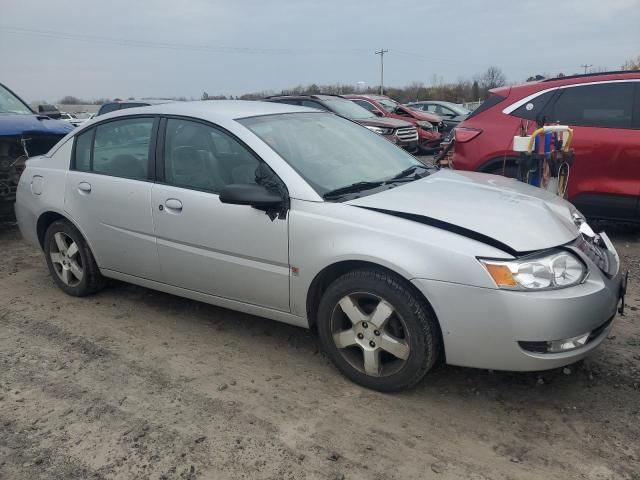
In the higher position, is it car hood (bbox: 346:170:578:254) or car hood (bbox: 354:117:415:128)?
car hood (bbox: 354:117:415:128)

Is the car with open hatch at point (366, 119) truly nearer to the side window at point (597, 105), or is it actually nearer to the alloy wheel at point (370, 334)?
the side window at point (597, 105)

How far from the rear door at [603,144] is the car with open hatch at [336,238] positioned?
2137mm

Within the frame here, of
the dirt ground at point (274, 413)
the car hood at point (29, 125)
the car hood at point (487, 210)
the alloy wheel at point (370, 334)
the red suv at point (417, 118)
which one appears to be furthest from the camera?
the red suv at point (417, 118)

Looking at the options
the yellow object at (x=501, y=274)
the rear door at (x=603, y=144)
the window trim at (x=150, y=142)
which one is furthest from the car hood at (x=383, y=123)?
the yellow object at (x=501, y=274)

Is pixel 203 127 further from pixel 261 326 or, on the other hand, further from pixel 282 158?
pixel 261 326

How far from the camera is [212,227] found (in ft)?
11.8

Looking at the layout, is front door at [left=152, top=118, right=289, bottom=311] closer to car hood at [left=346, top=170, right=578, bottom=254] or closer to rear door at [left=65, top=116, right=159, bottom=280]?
rear door at [left=65, top=116, right=159, bottom=280]

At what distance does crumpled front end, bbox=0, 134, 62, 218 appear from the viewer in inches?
252

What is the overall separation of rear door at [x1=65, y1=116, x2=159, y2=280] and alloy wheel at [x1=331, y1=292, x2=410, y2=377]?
157cm

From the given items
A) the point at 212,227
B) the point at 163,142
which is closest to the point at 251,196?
the point at 212,227

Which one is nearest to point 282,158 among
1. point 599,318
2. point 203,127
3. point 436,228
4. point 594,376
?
point 203,127

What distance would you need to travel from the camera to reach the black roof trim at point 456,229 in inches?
110

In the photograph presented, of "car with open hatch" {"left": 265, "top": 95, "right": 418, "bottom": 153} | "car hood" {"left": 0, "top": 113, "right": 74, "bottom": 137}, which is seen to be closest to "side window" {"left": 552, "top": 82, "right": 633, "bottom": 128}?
"car hood" {"left": 0, "top": 113, "right": 74, "bottom": 137}

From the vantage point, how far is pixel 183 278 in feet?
12.8
